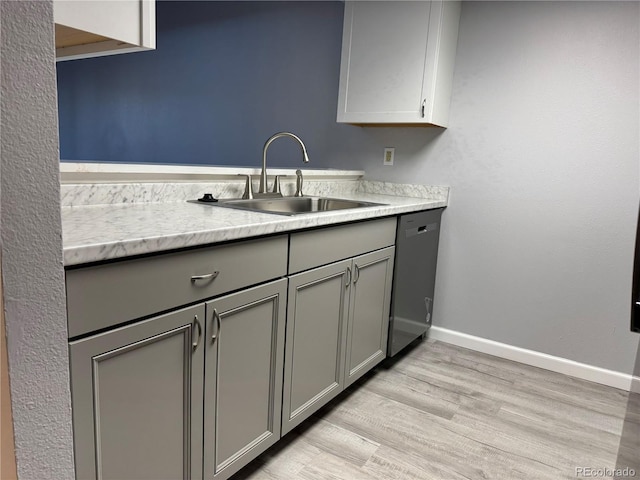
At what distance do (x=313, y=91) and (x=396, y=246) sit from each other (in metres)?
1.34

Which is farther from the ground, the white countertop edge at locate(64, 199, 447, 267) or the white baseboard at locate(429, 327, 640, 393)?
the white countertop edge at locate(64, 199, 447, 267)

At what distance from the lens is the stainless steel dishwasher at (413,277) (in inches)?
89.7

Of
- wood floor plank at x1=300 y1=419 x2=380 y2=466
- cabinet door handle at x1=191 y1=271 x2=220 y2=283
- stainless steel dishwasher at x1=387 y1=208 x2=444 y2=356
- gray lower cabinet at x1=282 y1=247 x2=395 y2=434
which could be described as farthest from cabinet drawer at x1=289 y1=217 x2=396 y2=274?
wood floor plank at x1=300 y1=419 x2=380 y2=466

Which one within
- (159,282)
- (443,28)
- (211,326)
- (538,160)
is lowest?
(211,326)

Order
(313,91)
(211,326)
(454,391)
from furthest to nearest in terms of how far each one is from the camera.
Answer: (313,91)
(454,391)
(211,326)

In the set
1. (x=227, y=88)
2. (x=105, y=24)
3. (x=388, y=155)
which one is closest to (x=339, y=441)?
(x=105, y=24)

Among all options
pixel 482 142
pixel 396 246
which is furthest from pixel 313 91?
pixel 396 246

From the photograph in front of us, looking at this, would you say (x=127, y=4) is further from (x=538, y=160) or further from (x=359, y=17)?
(x=538, y=160)

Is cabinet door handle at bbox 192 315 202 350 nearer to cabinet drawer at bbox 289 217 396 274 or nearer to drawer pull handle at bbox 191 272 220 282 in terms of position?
drawer pull handle at bbox 191 272 220 282

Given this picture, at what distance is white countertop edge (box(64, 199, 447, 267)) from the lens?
2.93ft

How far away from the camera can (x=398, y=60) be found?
2408 mm

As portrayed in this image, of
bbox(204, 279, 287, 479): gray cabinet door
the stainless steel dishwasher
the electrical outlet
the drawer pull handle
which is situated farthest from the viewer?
the electrical outlet

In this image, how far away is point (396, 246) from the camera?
7.35 ft

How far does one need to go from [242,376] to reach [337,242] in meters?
0.62
